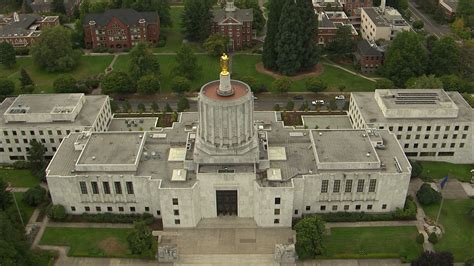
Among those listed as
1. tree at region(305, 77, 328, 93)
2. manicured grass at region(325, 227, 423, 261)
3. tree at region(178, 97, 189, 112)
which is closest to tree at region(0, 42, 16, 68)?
tree at region(178, 97, 189, 112)

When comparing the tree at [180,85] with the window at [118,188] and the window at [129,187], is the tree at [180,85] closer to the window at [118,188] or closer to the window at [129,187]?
the window at [129,187]

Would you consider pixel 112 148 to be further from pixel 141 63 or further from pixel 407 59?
pixel 407 59

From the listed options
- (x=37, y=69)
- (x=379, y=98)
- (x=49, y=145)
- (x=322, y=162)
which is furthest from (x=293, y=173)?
(x=37, y=69)

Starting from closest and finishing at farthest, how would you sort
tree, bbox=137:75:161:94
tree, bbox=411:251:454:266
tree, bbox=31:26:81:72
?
tree, bbox=411:251:454:266, tree, bbox=137:75:161:94, tree, bbox=31:26:81:72

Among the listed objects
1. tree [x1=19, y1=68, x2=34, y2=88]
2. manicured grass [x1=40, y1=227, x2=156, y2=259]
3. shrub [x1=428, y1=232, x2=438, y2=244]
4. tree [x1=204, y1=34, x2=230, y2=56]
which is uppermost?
tree [x1=204, y1=34, x2=230, y2=56]

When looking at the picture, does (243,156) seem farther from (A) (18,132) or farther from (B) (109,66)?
(B) (109,66)

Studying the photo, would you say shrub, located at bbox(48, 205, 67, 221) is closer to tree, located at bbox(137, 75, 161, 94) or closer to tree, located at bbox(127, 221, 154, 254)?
tree, located at bbox(127, 221, 154, 254)

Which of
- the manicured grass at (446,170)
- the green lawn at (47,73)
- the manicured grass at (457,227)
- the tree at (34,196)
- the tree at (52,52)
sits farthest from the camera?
the tree at (52,52)

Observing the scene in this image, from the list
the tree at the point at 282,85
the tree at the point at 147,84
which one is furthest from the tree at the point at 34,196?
the tree at the point at 282,85
